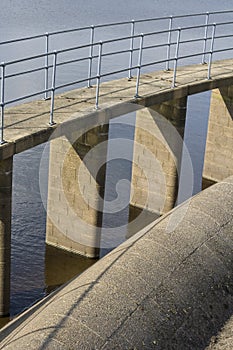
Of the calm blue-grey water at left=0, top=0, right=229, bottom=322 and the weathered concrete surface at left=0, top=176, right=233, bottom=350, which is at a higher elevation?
the weathered concrete surface at left=0, top=176, right=233, bottom=350

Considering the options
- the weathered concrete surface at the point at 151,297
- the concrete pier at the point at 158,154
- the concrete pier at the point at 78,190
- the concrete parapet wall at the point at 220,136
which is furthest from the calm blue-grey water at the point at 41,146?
the weathered concrete surface at the point at 151,297

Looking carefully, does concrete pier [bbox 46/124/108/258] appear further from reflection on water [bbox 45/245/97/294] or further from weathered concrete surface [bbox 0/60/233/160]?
weathered concrete surface [bbox 0/60/233/160]

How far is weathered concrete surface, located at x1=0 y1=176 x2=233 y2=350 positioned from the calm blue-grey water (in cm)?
460

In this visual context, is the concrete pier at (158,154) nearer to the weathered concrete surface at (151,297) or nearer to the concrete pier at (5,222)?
the weathered concrete surface at (151,297)

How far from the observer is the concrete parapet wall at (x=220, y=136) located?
2112cm

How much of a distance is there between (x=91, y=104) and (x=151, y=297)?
244 inches

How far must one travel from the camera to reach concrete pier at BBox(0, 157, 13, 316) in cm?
1252

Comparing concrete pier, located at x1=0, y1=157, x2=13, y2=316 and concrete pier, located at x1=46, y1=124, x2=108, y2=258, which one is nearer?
concrete pier, located at x1=0, y1=157, x2=13, y2=316

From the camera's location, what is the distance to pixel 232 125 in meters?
21.2

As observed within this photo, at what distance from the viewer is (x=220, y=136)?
21.6m

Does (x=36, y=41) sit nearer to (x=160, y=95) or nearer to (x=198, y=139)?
(x=198, y=139)

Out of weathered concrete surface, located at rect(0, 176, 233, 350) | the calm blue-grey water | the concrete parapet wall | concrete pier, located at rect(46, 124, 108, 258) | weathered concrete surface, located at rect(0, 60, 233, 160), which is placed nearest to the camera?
Answer: weathered concrete surface, located at rect(0, 176, 233, 350)

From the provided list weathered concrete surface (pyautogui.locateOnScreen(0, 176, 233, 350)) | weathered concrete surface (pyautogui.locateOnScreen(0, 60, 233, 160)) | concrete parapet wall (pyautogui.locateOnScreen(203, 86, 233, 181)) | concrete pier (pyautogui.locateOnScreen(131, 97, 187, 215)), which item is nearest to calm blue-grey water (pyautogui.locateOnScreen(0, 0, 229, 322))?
concrete parapet wall (pyautogui.locateOnScreen(203, 86, 233, 181))

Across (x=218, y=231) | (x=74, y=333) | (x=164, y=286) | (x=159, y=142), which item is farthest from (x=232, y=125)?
(x=74, y=333)
